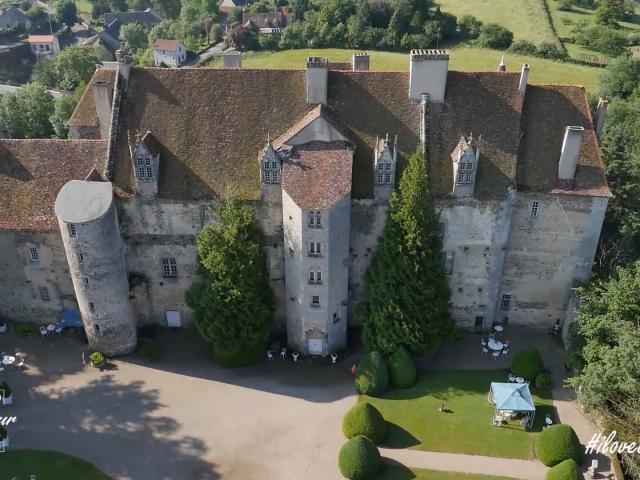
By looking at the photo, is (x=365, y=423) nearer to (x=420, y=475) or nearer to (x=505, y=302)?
(x=420, y=475)

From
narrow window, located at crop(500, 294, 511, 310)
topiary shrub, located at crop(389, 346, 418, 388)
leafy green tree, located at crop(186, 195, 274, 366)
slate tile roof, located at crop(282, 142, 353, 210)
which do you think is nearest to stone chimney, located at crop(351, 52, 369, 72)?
slate tile roof, located at crop(282, 142, 353, 210)

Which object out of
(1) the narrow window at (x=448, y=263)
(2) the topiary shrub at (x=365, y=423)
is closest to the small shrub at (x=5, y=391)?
(2) the topiary shrub at (x=365, y=423)

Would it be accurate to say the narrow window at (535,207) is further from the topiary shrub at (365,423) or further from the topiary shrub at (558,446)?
the topiary shrub at (365,423)

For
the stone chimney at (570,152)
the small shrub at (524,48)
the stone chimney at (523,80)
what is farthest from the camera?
the small shrub at (524,48)

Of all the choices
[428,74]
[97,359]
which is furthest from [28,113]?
[428,74]

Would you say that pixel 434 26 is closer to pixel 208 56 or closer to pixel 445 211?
pixel 208 56

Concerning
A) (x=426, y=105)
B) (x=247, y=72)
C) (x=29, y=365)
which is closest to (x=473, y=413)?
(x=426, y=105)
